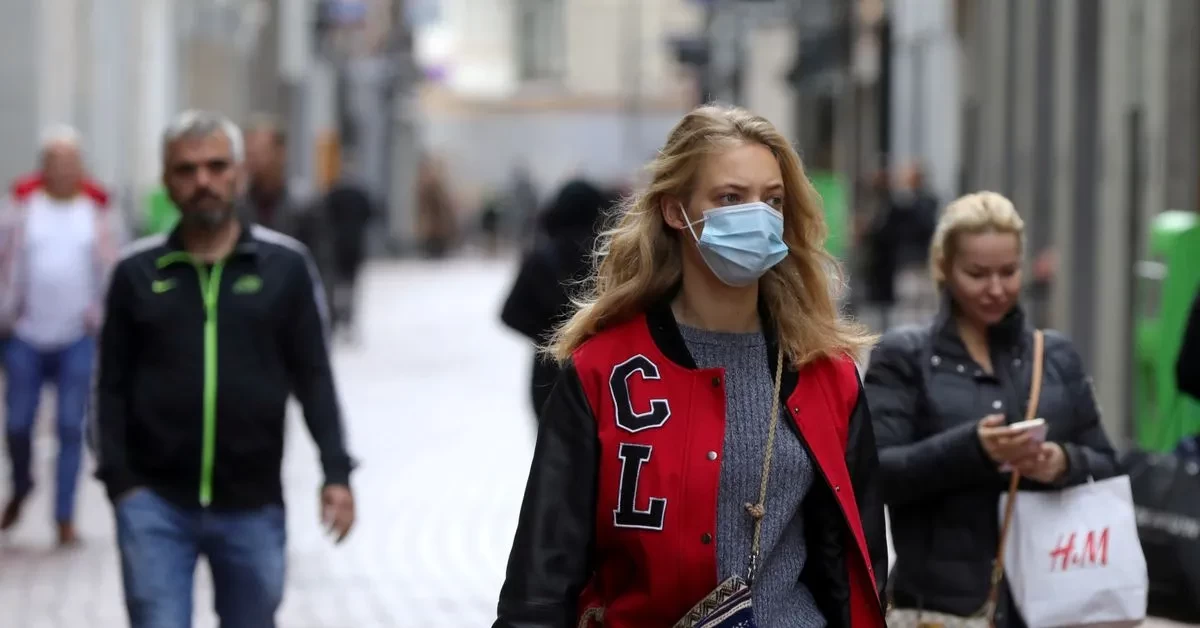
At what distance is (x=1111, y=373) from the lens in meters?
13.3

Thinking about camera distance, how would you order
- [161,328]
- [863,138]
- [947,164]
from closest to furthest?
[161,328], [947,164], [863,138]

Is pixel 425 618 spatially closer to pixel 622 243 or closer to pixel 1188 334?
pixel 1188 334

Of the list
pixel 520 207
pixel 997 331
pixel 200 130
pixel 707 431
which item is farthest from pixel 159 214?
pixel 520 207

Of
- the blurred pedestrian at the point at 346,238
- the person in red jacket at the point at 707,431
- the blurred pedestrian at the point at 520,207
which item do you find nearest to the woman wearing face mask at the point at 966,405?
the person in red jacket at the point at 707,431

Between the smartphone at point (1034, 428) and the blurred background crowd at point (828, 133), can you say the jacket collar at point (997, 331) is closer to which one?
the smartphone at point (1034, 428)

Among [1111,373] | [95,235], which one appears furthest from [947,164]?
[95,235]

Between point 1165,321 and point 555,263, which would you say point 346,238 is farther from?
point 555,263

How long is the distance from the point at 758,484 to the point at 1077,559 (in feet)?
5.76

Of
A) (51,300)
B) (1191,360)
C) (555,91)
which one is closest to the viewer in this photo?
(1191,360)

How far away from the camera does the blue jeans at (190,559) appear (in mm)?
5504

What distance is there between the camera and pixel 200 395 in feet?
18.6

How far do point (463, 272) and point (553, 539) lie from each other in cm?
4526

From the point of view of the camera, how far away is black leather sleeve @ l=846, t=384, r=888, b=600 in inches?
150

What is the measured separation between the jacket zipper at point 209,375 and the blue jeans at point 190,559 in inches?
3.3
